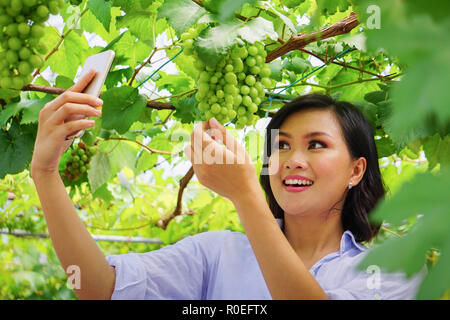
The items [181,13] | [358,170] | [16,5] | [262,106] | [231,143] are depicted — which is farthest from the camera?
[262,106]

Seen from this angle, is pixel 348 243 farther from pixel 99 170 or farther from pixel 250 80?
pixel 99 170

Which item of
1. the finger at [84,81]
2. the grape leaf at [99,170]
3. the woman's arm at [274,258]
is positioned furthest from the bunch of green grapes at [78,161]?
the woman's arm at [274,258]

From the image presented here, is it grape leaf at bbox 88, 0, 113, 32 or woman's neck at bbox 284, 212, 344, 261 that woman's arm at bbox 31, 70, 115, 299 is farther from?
woman's neck at bbox 284, 212, 344, 261

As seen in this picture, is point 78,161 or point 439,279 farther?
point 78,161

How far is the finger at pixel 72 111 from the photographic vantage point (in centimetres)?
87

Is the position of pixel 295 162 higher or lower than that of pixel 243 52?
lower

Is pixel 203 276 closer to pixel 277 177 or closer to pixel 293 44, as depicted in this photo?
pixel 277 177

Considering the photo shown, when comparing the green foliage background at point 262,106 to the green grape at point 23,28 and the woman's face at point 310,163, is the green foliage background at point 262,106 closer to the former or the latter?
the woman's face at point 310,163

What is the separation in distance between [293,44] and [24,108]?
795mm

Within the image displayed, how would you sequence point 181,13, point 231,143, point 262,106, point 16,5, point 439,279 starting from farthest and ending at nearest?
1. point 262,106
2. point 181,13
3. point 231,143
4. point 16,5
5. point 439,279

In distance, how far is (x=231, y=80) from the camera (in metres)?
0.98

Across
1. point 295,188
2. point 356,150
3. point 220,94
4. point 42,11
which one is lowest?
point 295,188

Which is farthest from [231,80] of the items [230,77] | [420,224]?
[420,224]

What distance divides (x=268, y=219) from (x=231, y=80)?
1.07 ft
